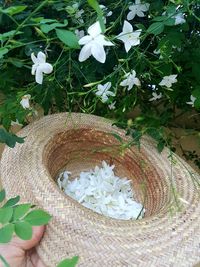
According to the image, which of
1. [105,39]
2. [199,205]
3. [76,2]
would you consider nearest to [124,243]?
[199,205]

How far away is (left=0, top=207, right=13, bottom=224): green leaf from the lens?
0.51 metres

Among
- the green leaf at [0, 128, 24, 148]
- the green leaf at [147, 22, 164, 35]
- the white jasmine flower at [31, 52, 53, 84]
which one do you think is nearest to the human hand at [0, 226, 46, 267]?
the green leaf at [0, 128, 24, 148]

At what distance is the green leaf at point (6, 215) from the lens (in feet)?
1.66

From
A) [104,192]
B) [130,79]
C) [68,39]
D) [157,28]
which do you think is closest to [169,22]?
[157,28]

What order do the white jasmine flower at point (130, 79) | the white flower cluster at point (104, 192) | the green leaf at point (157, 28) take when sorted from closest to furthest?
the green leaf at point (157, 28)
the white jasmine flower at point (130, 79)
the white flower cluster at point (104, 192)

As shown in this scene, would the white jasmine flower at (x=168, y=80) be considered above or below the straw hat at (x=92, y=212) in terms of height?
above

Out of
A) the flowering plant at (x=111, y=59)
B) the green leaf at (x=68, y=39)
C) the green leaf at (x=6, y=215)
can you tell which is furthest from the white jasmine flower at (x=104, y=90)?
the green leaf at (x=6, y=215)

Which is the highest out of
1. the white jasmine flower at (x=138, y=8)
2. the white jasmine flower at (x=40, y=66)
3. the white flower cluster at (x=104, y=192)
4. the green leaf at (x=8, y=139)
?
the white jasmine flower at (x=40, y=66)

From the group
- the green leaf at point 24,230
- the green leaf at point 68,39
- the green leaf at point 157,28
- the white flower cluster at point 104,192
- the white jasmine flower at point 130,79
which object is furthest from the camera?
the white flower cluster at point 104,192

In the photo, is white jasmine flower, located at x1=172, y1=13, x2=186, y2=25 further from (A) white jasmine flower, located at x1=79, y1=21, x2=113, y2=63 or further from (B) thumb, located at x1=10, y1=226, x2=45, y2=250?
(B) thumb, located at x1=10, y1=226, x2=45, y2=250

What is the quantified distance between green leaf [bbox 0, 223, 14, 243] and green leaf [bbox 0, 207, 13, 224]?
12 millimetres

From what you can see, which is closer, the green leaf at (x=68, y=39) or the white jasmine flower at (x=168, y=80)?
the green leaf at (x=68, y=39)

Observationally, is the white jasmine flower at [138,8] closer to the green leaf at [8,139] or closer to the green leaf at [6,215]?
the green leaf at [8,139]

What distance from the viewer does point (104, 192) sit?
1106 millimetres
